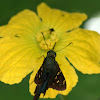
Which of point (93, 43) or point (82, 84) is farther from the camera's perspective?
point (82, 84)

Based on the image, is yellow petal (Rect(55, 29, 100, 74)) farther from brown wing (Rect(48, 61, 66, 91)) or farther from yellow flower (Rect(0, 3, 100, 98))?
brown wing (Rect(48, 61, 66, 91))

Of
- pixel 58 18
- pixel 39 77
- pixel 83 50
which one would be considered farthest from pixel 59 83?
pixel 58 18

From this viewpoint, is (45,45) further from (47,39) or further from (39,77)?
(39,77)

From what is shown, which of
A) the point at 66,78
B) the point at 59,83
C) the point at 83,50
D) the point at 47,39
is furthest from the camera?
the point at 47,39

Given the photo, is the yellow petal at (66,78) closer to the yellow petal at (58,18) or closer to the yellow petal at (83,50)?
the yellow petal at (83,50)

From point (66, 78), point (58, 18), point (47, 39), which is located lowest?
point (66, 78)

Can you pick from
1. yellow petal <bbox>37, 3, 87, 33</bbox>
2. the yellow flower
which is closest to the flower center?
the yellow flower

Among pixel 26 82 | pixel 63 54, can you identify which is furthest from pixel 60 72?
pixel 26 82

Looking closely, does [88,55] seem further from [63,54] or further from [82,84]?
[82,84]
